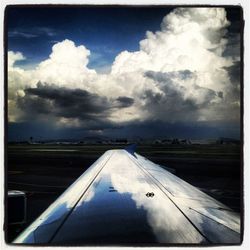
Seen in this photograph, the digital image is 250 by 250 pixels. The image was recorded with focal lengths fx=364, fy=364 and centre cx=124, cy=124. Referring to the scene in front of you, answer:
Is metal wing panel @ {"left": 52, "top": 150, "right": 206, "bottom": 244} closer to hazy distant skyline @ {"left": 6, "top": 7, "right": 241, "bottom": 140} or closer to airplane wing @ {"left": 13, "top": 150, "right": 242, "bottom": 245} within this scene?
airplane wing @ {"left": 13, "top": 150, "right": 242, "bottom": 245}

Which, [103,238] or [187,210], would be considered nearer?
[103,238]

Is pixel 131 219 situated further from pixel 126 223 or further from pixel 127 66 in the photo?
pixel 127 66

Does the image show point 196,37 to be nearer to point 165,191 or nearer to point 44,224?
point 165,191

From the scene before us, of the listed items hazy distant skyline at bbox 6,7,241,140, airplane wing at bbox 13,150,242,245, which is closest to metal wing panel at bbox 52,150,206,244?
airplane wing at bbox 13,150,242,245

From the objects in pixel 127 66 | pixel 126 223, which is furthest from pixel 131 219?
pixel 127 66

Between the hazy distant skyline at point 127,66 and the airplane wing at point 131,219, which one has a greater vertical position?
the hazy distant skyline at point 127,66

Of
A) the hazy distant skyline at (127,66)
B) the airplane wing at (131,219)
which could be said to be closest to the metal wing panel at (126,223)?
the airplane wing at (131,219)

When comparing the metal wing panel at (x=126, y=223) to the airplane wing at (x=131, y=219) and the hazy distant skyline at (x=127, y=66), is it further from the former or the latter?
the hazy distant skyline at (x=127, y=66)

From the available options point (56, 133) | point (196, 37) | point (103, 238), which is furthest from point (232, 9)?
point (103, 238)
